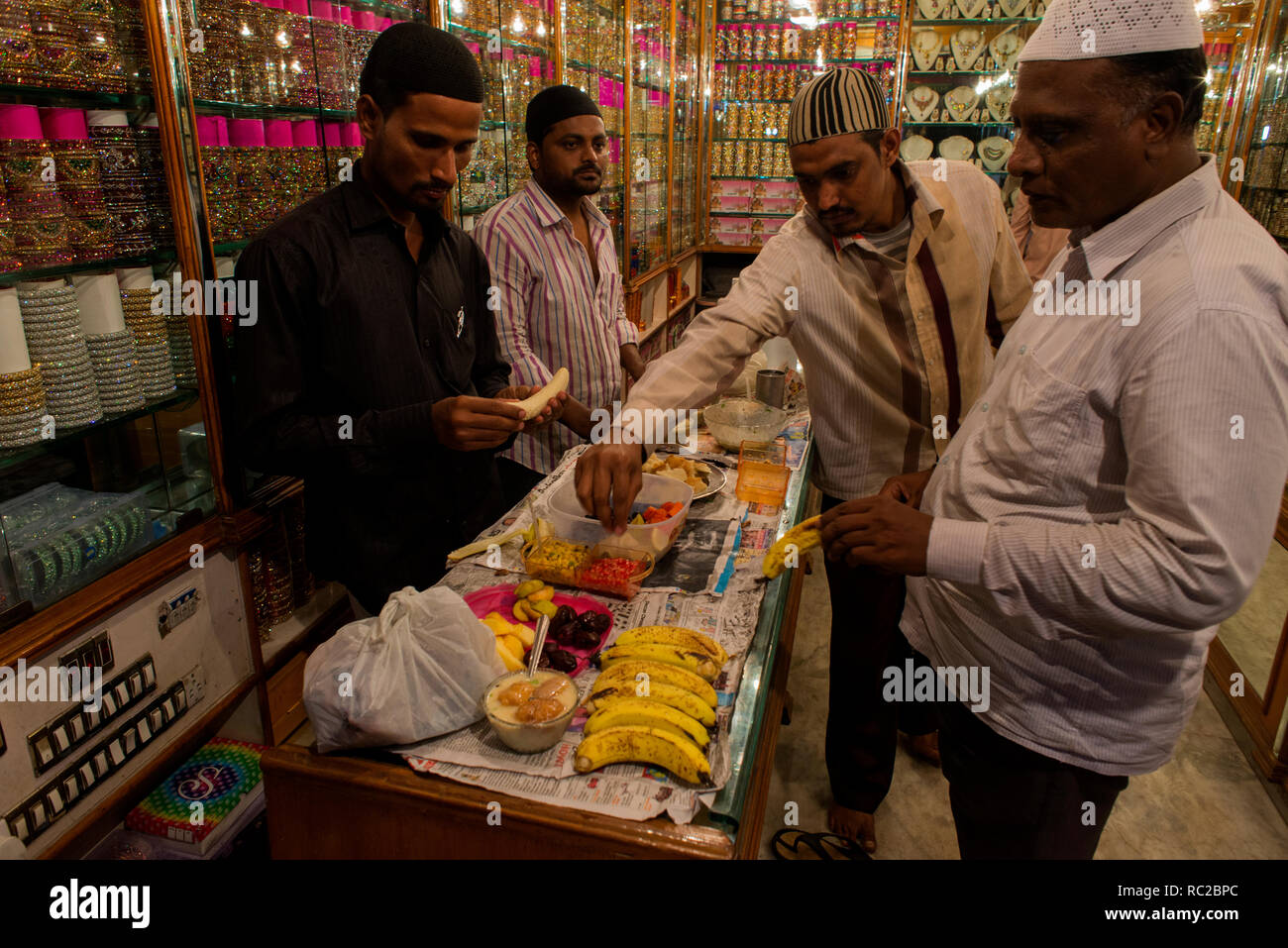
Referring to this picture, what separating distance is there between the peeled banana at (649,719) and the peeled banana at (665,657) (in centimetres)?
15

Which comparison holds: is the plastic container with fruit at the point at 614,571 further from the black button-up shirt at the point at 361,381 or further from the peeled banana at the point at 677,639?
the black button-up shirt at the point at 361,381

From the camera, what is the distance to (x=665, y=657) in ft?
5.10

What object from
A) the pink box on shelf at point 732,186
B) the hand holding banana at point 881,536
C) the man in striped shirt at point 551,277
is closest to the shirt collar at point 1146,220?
the hand holding banana at point 881,536

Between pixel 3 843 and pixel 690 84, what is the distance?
23.7ft

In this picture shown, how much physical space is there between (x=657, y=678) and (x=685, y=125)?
261 inches

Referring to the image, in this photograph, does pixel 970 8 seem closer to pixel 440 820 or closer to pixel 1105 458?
pixel 1105 458

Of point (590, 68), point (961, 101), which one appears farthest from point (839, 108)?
point (961, 101)

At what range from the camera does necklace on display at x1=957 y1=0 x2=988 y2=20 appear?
22.0 feet

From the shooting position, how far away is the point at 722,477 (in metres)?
2.47

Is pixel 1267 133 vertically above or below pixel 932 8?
below

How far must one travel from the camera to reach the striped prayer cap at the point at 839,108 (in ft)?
6.59

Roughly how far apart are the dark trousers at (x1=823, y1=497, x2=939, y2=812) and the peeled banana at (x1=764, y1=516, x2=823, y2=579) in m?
0.56

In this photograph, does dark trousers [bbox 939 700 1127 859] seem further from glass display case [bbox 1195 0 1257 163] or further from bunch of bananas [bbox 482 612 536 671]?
glass display case [bbox 1195 0 1257 163]

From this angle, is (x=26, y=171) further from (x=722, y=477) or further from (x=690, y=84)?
(x=690, y=84)
